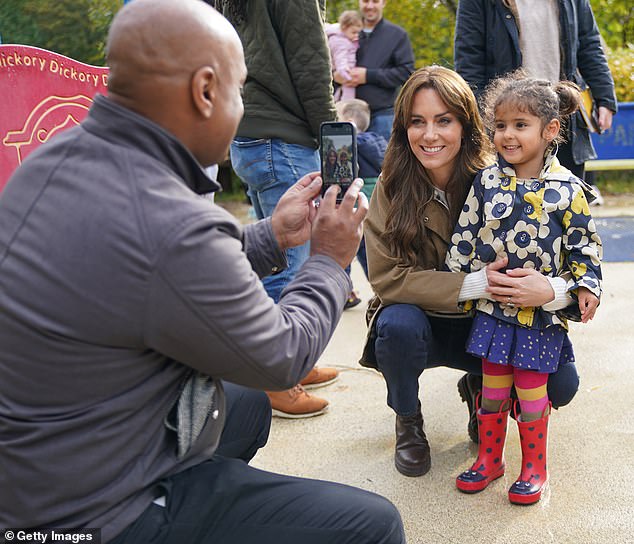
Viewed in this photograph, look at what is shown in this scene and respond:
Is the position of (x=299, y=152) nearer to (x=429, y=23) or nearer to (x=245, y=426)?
(x=245, y=426)

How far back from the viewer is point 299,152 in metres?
3.53

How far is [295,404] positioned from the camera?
3.51 meters

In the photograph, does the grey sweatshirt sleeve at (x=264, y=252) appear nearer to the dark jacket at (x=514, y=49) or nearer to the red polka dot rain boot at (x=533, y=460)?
the red polka dot rain boot at (x=533, y=460)

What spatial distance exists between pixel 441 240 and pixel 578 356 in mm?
1495

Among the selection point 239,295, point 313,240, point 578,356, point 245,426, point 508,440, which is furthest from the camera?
point 578,356

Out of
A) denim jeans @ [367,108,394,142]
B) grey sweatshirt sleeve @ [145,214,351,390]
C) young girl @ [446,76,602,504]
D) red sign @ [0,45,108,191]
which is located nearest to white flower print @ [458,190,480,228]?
young girl @ [446,76,602,504]

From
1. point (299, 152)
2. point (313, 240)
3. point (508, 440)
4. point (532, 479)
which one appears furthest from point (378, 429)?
point (313, 240)

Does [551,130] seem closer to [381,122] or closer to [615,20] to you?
[381,122]

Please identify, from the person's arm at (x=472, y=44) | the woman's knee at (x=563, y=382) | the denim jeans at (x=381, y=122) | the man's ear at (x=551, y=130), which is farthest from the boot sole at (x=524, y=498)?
the denim jeans at (x=381, y=122)

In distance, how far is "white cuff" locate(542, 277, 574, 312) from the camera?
103 inches

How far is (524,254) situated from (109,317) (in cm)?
167

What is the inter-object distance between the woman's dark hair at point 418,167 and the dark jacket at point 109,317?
1.45 m

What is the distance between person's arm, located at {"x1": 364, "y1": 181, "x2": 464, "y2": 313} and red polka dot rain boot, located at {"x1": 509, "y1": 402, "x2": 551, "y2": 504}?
0.48m

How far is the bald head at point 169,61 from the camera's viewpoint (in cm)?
148
